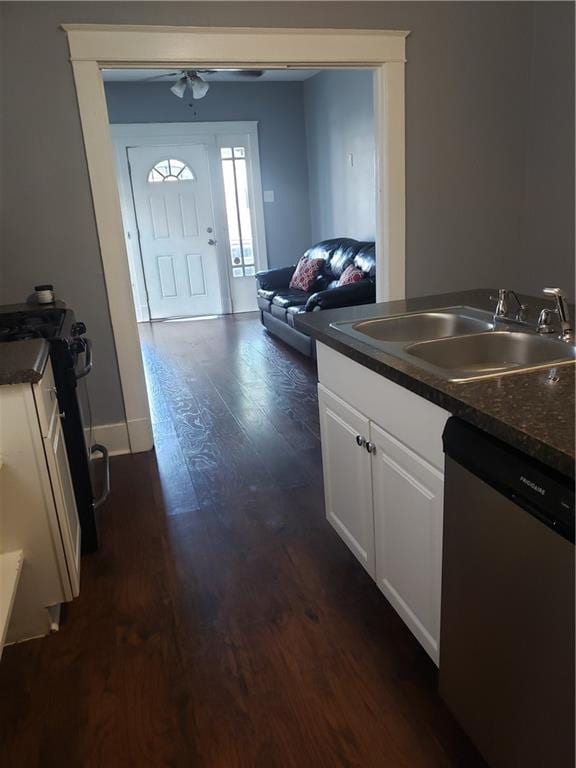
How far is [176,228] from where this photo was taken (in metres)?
6.75

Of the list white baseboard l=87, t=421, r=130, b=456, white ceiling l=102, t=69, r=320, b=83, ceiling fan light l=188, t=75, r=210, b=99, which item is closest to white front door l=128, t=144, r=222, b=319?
white ceiling l=102, t=69, r=320, b=83

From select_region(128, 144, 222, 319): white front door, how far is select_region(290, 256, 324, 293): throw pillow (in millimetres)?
1772

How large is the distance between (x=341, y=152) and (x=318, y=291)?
178 cm

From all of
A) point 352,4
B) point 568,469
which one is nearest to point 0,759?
point 568,469

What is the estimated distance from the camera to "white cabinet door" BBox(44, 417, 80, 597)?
1.70 metres

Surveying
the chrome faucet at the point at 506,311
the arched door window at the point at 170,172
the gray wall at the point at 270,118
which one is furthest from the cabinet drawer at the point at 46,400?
the gray wall at the point at 270,118

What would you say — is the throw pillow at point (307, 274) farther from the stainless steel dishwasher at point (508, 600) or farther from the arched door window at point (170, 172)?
the stainless steel dishwasher at point (508, 600)

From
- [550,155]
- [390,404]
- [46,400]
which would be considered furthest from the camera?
[550,155]

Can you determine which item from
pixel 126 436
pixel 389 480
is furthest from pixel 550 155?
pixel 126 436

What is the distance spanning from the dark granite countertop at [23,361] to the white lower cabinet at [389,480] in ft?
2.94

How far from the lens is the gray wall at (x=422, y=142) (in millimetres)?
2637

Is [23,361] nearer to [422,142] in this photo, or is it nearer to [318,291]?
[422,142]

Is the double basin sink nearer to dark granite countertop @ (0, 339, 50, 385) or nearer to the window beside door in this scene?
dark granite countertop @ (0, 339, 50, 385)

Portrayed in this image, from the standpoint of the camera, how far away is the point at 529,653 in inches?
39.8
